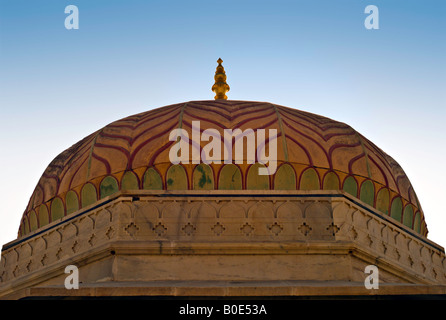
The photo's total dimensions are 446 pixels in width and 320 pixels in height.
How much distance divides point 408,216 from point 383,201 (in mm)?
488

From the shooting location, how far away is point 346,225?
7.46m

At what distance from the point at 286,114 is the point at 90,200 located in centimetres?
255

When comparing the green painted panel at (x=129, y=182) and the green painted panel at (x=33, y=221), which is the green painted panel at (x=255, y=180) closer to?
the green painted panel at (x=129, y=182)

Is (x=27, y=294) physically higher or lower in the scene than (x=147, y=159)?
lower

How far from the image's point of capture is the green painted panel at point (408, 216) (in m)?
8.48

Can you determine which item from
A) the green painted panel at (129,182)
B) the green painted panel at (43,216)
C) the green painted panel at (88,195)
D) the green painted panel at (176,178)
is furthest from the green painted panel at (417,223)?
the green painted panel at (43,216)

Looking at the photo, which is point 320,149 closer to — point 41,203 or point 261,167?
point 261,167

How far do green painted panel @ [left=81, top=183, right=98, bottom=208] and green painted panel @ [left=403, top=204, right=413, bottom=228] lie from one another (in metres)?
3.52

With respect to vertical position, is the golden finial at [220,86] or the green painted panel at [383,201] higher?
the golden finial at [220,86]

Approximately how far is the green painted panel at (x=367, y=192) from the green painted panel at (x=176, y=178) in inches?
76.8

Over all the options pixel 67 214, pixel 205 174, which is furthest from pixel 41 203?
pixel 205 174

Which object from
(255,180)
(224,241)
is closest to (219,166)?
(255,180)

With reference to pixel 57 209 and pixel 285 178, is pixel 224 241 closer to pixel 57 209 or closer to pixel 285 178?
pixel 285 178
